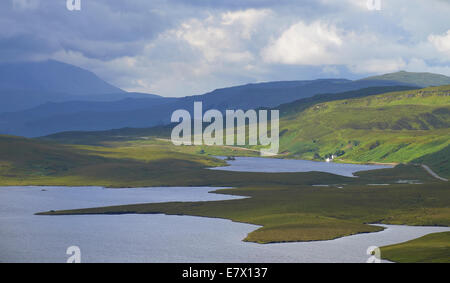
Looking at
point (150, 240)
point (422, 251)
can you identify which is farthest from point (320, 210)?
point (422, 251)

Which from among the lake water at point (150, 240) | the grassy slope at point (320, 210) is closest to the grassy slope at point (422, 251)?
the lake water at point (150, 240)

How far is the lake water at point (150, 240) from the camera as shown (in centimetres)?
8394

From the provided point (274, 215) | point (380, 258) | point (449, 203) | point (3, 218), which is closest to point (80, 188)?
point (3, 218)

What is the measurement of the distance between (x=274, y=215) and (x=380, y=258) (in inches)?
1590

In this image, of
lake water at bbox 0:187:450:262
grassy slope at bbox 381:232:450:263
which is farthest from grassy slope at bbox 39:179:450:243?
grassy slope at bbox 381:232:450:263

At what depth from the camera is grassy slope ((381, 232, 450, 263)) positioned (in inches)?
3051

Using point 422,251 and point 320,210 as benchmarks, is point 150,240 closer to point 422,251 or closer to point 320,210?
point 422,251

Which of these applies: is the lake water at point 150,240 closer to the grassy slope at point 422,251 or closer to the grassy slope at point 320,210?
the grassy slope at point 422,251

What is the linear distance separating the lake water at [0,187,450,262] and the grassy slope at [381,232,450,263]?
11.4 feet

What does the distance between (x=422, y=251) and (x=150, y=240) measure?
3914cm

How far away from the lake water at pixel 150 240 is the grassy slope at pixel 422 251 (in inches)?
137
